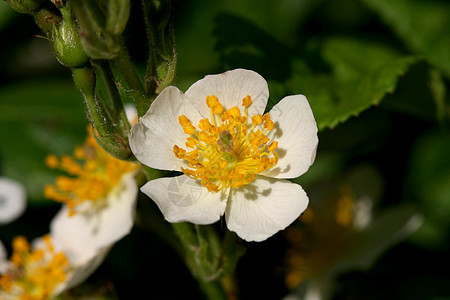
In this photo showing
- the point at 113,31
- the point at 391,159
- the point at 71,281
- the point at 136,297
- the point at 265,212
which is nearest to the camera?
the point at 113,31

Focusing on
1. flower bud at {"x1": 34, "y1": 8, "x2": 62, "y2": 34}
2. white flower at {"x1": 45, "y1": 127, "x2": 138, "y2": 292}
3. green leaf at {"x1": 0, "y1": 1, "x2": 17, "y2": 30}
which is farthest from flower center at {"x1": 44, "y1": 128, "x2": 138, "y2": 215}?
green leaf at {"x1": 0, "y1": 1, "x2": 17, "y2": 30}

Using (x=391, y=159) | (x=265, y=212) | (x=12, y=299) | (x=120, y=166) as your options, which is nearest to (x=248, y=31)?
(x=120, y=166)

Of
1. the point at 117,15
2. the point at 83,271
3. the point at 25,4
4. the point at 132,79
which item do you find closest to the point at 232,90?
the point at 132,79

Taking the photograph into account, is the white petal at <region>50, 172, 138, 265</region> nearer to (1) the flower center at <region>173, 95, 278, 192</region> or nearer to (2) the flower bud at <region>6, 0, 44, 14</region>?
(1) the flower center at <region>173, 95, 278, 192</region>

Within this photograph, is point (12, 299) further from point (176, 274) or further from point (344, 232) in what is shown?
point (344, 232)

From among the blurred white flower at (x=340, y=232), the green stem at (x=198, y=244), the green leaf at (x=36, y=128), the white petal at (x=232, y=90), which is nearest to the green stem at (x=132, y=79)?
the white petal at (x=232, y=90)

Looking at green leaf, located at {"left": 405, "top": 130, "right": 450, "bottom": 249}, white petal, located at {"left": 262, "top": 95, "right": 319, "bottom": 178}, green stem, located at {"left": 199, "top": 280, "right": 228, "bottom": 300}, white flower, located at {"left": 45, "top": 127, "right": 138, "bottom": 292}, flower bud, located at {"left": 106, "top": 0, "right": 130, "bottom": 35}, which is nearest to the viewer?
flower bud, located at {"left": 106, "top": 0, "right": 130, "bottom": 35}
